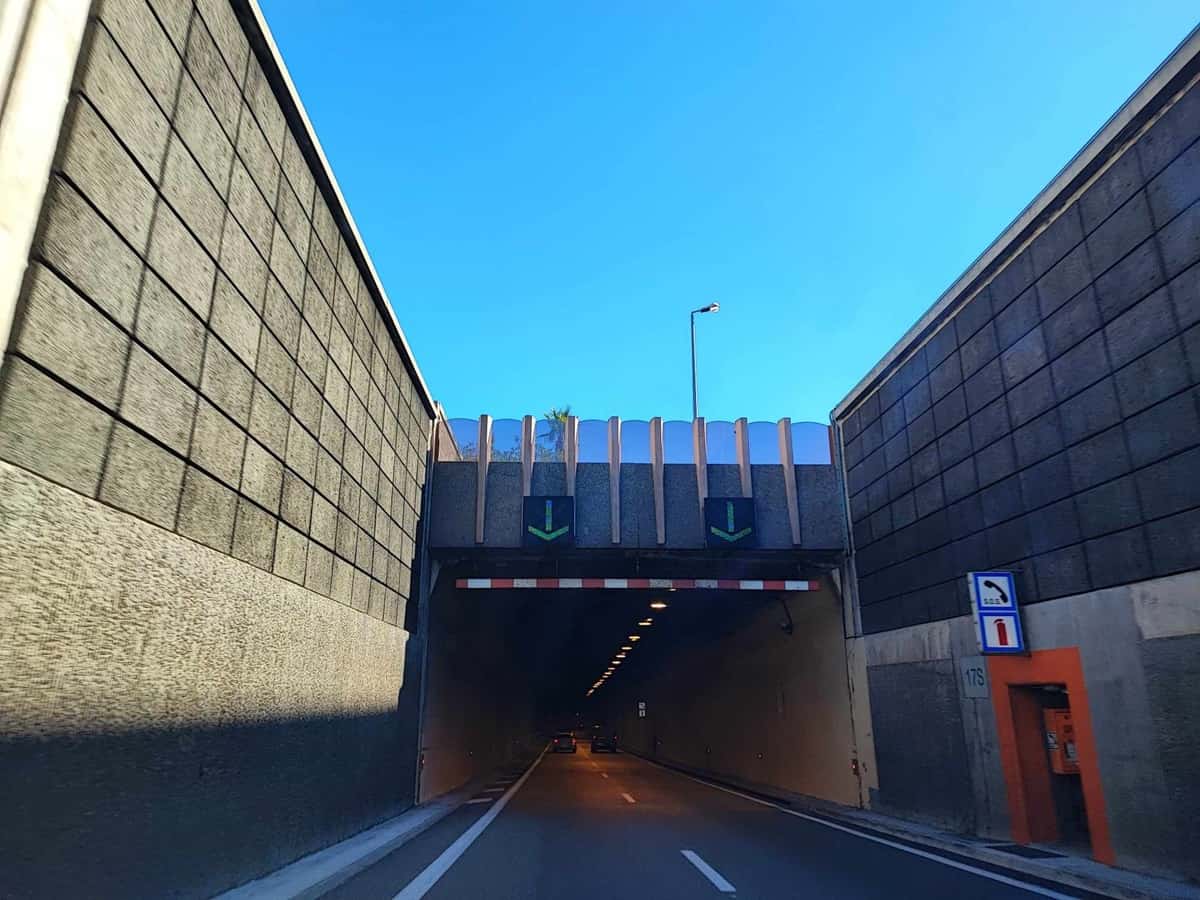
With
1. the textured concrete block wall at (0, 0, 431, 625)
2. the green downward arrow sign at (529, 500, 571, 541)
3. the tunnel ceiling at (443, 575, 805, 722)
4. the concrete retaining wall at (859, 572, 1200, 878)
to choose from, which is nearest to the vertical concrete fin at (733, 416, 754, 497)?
the green downward arrow sign at (529, 500, 571, 541)

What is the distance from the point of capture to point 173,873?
637 centimetres

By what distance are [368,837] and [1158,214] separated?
13.0m

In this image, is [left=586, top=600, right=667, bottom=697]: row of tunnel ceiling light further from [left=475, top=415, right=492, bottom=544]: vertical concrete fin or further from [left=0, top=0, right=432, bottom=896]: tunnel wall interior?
[left=0, top=0, right=432, bottom=896]: tunnel wall interior

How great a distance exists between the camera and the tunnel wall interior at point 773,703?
1858 cm

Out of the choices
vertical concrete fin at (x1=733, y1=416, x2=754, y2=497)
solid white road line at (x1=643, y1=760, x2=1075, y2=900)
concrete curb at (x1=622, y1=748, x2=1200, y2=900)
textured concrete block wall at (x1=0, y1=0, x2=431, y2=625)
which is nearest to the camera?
textured concrete block wall at (x1=0, y1=0, x2=431, y2=625)

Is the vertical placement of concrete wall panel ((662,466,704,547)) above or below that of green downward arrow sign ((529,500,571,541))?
above

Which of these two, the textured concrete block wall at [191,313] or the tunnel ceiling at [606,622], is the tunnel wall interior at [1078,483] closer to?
the tunnel ceiling at [606,622]

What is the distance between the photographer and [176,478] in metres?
6.63

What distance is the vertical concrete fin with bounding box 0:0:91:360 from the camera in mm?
4633

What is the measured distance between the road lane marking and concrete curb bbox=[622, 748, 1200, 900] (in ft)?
11.4

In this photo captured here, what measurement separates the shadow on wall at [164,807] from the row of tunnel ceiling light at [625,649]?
1694 centimetres

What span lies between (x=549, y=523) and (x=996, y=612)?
9.27 m

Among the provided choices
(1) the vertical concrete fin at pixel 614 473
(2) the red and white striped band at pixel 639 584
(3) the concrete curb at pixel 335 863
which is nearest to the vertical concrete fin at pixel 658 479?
(1) the vertical concrete fin at pixel 614 473

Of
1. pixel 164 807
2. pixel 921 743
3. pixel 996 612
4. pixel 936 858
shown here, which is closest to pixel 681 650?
pixel 921 743
